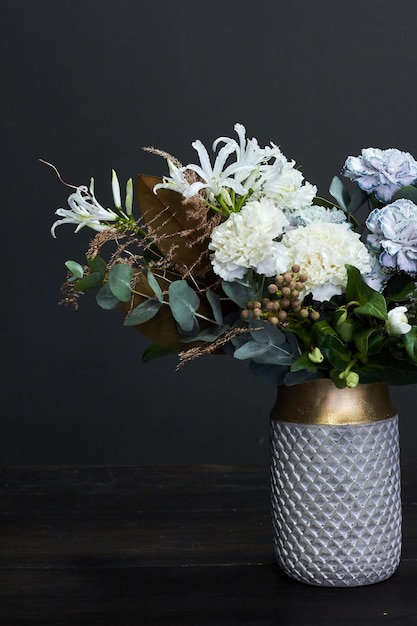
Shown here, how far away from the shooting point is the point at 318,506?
0.95 meters

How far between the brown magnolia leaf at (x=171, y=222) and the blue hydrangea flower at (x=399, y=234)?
18cm

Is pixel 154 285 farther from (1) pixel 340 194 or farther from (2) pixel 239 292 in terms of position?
(1) pixel 340 194

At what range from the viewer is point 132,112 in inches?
111

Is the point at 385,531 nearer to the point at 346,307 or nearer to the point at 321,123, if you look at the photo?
the point at 346,307

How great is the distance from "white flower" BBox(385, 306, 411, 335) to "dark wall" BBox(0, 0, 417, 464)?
196 cm

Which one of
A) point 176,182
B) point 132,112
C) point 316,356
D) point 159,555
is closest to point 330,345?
point 316,356

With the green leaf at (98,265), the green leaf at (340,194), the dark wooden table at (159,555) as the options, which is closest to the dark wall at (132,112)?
the dark wooden table at (159,555)

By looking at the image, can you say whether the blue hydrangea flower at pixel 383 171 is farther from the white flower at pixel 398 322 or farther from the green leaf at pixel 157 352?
the green leaf at pixel 157 352

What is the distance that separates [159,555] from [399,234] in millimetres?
456

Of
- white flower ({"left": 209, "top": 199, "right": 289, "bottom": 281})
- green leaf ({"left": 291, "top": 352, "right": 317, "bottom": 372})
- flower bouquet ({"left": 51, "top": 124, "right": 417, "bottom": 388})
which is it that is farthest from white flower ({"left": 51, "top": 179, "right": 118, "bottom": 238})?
green leaf ({"left": 291, "top": 352, "right": 317, "bottom": 372})

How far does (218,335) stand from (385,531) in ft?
0.91

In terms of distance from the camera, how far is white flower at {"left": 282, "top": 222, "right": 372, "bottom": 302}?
2.95 ft

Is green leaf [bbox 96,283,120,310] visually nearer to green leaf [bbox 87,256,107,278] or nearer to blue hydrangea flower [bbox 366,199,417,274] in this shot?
green leaf [bbox 87,256,107,278]

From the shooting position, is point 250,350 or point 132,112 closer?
point 250,350
